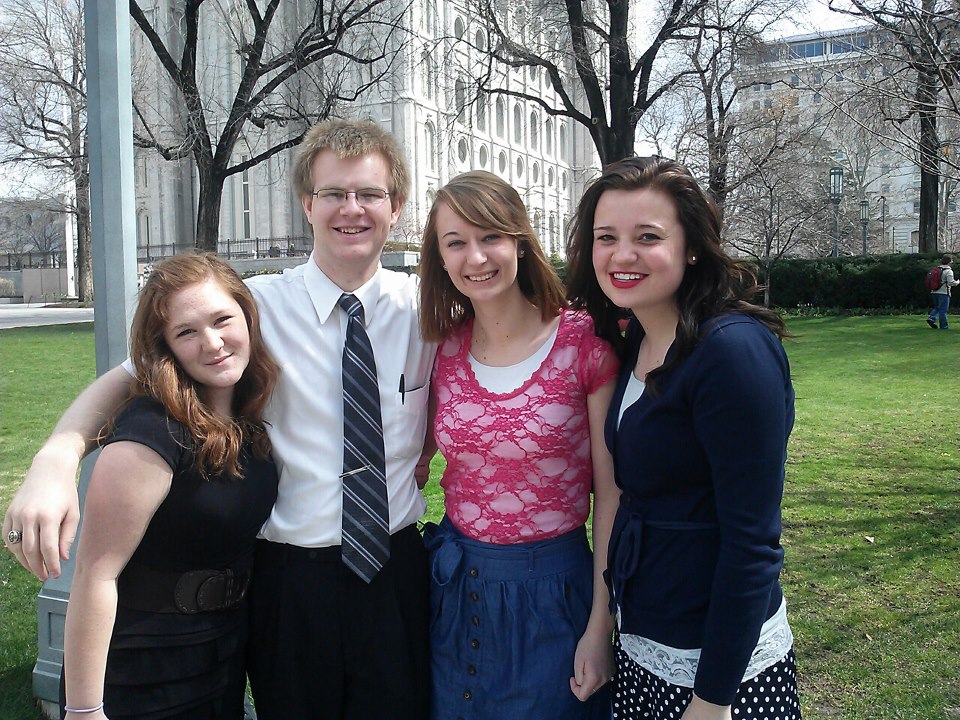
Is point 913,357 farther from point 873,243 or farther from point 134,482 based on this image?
point 873,243

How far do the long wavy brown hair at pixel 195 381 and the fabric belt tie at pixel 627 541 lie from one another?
3.49ft

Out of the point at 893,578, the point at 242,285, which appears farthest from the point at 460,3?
the point at 242,285

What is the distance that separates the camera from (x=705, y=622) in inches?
78.6

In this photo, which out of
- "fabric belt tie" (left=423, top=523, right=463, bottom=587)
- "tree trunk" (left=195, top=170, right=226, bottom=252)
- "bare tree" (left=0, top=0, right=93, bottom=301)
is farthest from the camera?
"tree trunk" (left=195, top=170, right=226, bottom=252)

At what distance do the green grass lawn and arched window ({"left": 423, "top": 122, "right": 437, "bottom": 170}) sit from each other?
46432 millimetres

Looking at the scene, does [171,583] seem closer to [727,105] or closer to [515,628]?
[515,628]

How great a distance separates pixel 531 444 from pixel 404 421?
1.50 feet

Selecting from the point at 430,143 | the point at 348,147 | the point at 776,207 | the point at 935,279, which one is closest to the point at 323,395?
the point at 348,147

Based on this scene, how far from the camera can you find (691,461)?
2025 millimetres

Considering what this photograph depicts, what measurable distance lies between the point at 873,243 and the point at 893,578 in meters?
53.6

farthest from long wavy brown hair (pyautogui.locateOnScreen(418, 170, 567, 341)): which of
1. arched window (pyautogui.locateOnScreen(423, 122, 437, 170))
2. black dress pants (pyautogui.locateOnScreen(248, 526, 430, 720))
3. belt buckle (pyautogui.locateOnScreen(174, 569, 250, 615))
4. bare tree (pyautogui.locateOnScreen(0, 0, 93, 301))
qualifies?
arched window (pyautogui.locateOnScreen(423, 122, 437, 170))

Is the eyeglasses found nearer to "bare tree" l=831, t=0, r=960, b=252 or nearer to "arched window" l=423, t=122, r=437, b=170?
"bare tree" l=831, t=0, r=960, b=252

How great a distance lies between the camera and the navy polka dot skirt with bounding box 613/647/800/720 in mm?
2045

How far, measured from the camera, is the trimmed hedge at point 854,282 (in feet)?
80.6
